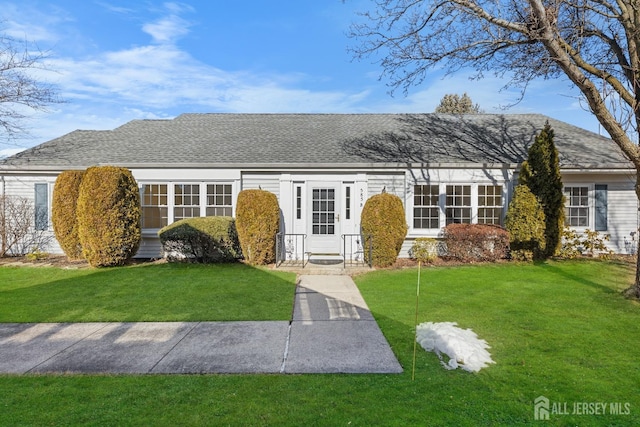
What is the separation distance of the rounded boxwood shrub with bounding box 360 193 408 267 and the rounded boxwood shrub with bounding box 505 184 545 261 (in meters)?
3.47

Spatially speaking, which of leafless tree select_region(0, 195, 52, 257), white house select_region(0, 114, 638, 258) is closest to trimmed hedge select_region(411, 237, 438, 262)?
white house select_region(0, 114, 638, 258)

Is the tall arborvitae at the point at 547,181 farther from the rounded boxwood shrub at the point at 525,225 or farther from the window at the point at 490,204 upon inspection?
the window at the point at 490,204

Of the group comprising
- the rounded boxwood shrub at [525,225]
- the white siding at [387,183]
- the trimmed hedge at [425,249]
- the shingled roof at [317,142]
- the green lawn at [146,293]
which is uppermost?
the shingled roof at [317,142]

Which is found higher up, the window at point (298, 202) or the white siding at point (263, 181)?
the white siding at point (263, 181)

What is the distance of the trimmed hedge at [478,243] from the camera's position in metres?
10.3

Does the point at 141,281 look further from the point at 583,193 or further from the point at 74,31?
the point at 583,193

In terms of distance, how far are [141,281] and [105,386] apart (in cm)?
531

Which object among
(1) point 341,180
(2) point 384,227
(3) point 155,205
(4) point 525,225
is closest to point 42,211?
(3) point 155,205

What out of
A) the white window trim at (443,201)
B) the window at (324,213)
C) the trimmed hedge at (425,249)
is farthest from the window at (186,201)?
the trimmed hedge at (425,249)

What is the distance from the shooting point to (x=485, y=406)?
10.2ft

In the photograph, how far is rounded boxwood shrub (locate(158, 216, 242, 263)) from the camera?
399 inches

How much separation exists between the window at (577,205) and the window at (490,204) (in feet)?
8.02

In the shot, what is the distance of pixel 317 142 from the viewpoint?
12.8 metres

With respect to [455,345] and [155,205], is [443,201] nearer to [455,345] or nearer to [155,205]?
[455,345]
